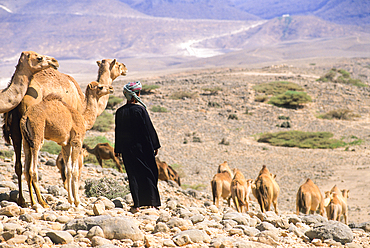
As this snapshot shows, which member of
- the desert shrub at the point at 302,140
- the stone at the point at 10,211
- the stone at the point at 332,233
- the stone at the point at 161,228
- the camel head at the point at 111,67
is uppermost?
the camel head at the point at 111,67

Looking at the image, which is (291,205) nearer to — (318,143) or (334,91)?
(318,143)

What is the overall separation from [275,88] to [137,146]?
97.1 feet

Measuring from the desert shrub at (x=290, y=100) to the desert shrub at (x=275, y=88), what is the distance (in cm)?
255

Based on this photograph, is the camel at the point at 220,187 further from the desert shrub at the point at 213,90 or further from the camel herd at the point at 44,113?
the desert shrub at the point at 213,90

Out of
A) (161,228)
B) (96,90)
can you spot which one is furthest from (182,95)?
(161,228)

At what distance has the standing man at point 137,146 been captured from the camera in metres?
5.83

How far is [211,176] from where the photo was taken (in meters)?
15.2

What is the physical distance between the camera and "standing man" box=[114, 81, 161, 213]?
5832 millimetres

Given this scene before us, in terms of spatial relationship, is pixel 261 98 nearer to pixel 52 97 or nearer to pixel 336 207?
pixel 336 207

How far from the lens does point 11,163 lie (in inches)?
387

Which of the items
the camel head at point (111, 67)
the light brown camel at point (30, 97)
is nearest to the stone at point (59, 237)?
the light brown camel at point (30, 97)

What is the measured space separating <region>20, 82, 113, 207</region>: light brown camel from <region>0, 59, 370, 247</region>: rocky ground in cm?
43

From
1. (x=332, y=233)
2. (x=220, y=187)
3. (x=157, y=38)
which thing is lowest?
(x=220, y=187)

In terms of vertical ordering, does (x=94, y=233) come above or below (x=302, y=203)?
above
